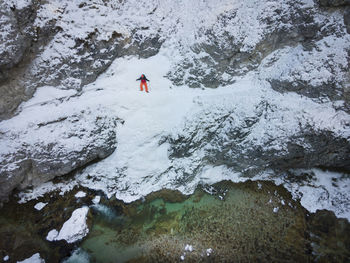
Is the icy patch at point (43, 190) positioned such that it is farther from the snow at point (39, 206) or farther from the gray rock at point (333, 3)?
the gray rock at point (333, 3)

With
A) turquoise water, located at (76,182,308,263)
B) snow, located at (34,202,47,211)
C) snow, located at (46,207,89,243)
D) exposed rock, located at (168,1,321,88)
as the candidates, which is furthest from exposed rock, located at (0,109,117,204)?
exposed rock, located at (168,1,321,88)

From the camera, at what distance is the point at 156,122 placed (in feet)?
35.7

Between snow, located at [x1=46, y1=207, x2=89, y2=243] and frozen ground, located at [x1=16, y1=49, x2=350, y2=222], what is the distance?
1585 mm

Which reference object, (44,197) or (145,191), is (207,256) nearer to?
(145,191)

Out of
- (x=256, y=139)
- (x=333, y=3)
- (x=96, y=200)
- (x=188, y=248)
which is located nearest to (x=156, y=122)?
(x=96, y=200)

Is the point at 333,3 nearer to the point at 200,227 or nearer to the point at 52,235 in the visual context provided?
the point at 200,227

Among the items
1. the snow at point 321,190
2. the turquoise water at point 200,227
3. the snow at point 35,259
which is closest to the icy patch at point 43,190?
the turquoise water at point 200,227

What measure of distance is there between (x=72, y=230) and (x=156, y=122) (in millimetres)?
6381

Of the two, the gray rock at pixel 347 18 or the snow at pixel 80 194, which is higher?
the gray rock at pixel 347 18

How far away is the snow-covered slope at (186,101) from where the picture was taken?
31.2ft

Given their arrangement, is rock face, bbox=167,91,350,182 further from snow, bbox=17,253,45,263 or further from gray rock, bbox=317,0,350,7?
snow, bbox=17,253,45,263

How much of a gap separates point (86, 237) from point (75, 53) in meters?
9.25

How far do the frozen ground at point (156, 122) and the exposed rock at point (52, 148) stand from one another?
543 millimetres

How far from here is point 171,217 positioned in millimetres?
9242
